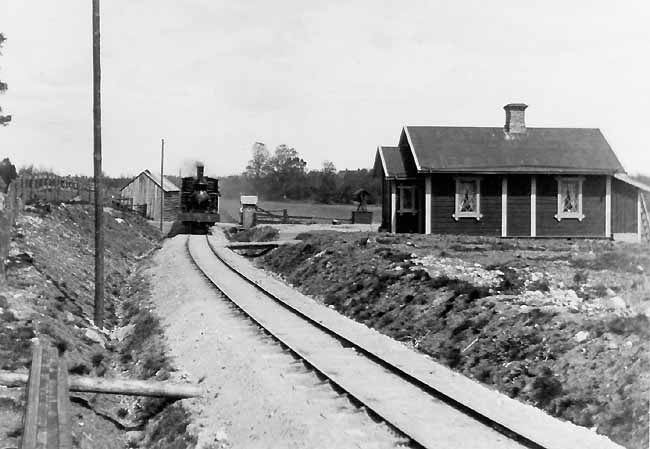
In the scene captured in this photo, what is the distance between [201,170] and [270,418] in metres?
43.5

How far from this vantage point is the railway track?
8039 mm

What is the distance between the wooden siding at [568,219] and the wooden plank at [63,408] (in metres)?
22.6

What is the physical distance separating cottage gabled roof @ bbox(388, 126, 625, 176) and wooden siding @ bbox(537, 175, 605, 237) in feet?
2.20

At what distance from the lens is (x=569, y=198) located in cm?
2989

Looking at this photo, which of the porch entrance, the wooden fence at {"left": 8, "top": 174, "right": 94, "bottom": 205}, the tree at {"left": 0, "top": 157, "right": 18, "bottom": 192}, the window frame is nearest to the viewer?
the wooden fence at {"left": 8, "top": 174, "right": 94, "bottom": 205}

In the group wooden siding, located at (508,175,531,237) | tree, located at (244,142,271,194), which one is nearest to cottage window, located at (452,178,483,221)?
wooden siding, located at (508,175,531,237)

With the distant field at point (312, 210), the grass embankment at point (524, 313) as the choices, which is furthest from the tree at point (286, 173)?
the grass embankment at point (524, 313)

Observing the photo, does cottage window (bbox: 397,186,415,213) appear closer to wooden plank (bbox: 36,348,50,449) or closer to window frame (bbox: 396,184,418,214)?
window frame (bbox: 396,184,418,214)

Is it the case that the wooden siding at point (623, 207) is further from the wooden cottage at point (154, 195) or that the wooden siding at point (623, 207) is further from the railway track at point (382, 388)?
the wooden cottage at point (154, 195)

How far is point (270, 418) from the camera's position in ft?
30.3

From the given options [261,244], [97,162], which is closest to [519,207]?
[261,244]

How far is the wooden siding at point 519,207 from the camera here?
2970cm

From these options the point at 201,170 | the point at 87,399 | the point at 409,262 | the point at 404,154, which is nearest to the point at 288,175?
the point at 201,170

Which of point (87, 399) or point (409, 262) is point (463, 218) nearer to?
point (409, 262)
